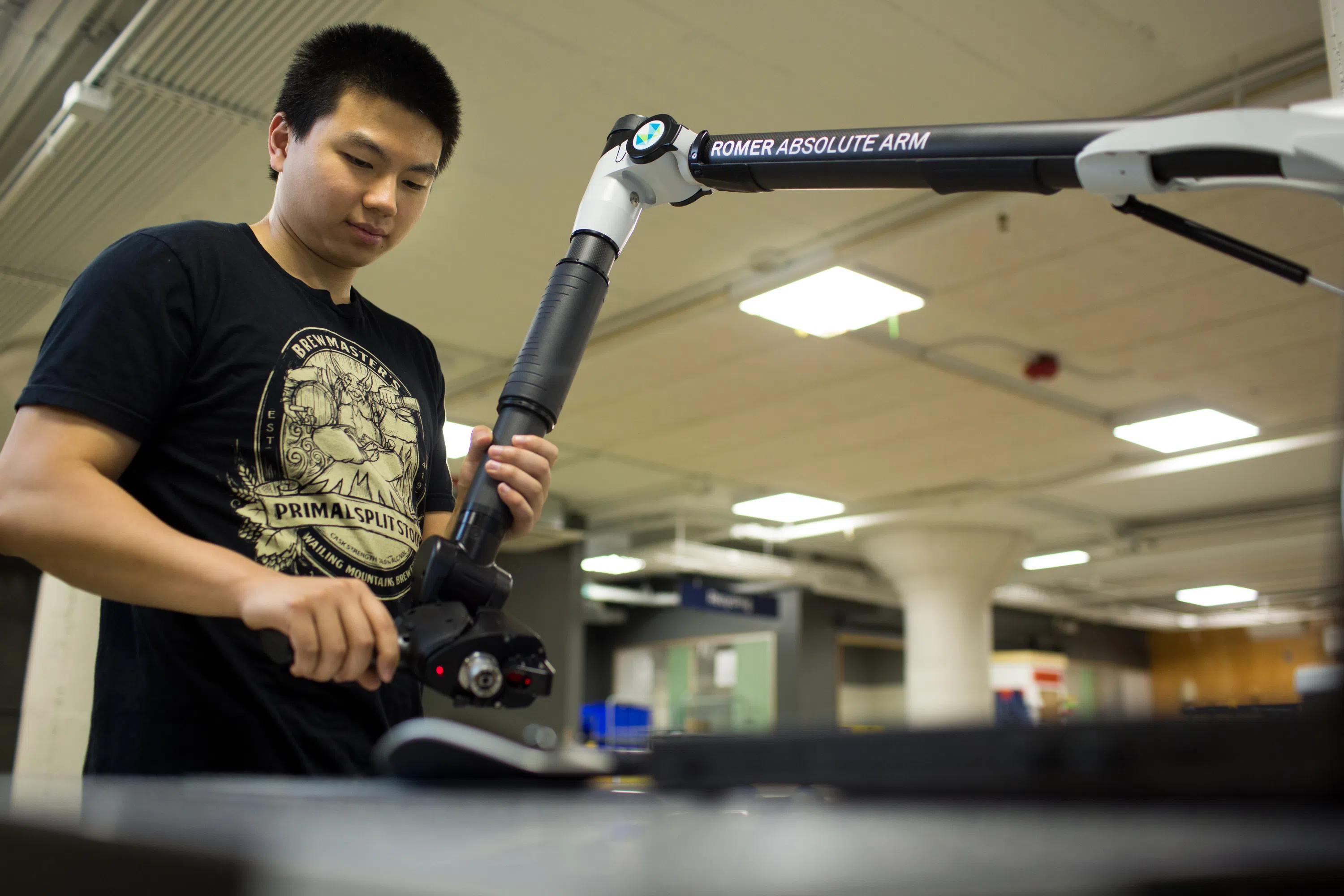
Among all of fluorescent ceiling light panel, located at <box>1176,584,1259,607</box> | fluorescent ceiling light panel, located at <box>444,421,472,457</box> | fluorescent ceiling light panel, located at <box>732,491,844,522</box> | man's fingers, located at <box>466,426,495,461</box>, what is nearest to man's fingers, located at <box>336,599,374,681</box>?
man's fingers, located at <box>466,426,495,461</box>

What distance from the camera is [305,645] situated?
0.65m

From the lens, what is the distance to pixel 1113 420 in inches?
241

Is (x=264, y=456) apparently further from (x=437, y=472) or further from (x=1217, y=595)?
(x=1217, y=595)

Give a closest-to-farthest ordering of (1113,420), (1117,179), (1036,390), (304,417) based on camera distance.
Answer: (1117,179) → (304,417) → (1036,390) → (1113,420)

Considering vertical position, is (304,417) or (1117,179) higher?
(1117,179)

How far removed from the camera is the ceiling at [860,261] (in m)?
3.00

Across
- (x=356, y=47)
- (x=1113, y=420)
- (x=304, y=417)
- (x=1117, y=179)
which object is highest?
(x=1113, y=420)

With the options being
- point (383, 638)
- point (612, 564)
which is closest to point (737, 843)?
point (383, 638)

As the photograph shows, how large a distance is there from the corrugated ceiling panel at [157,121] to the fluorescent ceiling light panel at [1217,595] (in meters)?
11.4

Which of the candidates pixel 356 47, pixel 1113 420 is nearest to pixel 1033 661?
pixel 1113 420

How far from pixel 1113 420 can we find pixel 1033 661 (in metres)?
6.42

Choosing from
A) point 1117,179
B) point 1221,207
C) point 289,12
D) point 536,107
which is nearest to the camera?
point 1117,179

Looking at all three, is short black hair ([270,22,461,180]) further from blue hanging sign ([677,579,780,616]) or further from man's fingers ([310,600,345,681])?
blue hanging sign ([677,579,780,616])

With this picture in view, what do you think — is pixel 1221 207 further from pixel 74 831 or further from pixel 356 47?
pixel 74 831
